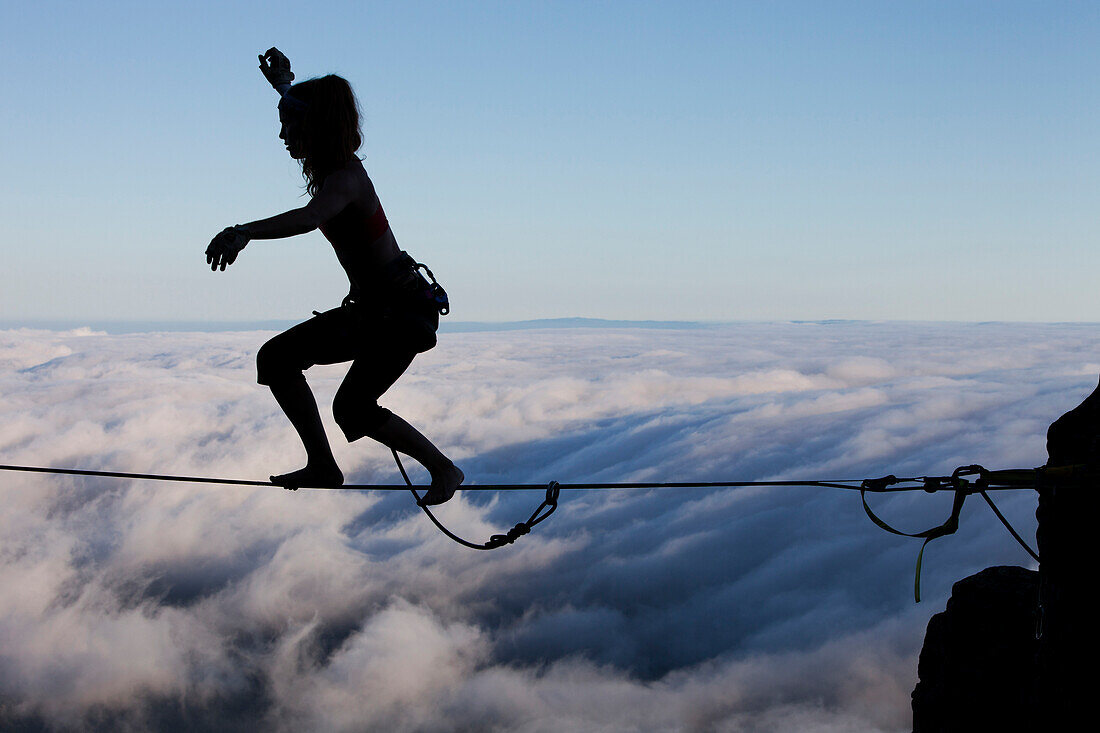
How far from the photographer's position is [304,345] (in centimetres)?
612

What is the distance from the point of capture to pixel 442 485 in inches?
264

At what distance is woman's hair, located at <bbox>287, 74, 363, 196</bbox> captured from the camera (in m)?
5.59

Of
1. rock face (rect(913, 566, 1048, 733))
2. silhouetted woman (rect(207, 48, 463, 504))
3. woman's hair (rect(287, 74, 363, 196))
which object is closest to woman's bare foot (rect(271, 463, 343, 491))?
silhouetted woman (rect(207, 48, 463, 504))

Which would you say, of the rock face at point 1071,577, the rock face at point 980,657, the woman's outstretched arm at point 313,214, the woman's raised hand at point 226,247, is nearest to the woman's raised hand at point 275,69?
the woman's outstretched arm at point 313,214

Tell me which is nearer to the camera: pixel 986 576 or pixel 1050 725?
pixel 1050 725

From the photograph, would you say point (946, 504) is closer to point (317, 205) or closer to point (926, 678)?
point (926, 678)

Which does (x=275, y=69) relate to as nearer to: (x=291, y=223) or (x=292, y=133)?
(x=292, y=133)

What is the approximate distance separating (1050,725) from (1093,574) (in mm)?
1676

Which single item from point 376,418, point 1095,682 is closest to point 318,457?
point 376,418

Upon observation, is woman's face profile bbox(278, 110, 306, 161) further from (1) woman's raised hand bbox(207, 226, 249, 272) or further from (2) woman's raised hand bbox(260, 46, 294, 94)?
(1) woman's raised hand bbox(207, 226, 249, 272)

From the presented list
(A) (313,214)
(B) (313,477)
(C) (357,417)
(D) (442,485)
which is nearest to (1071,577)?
(D) (442,485)

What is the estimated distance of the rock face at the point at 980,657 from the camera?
61.5 ft

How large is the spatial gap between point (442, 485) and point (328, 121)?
9.41ft

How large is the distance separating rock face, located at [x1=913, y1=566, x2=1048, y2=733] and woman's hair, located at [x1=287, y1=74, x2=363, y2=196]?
1808 cm
